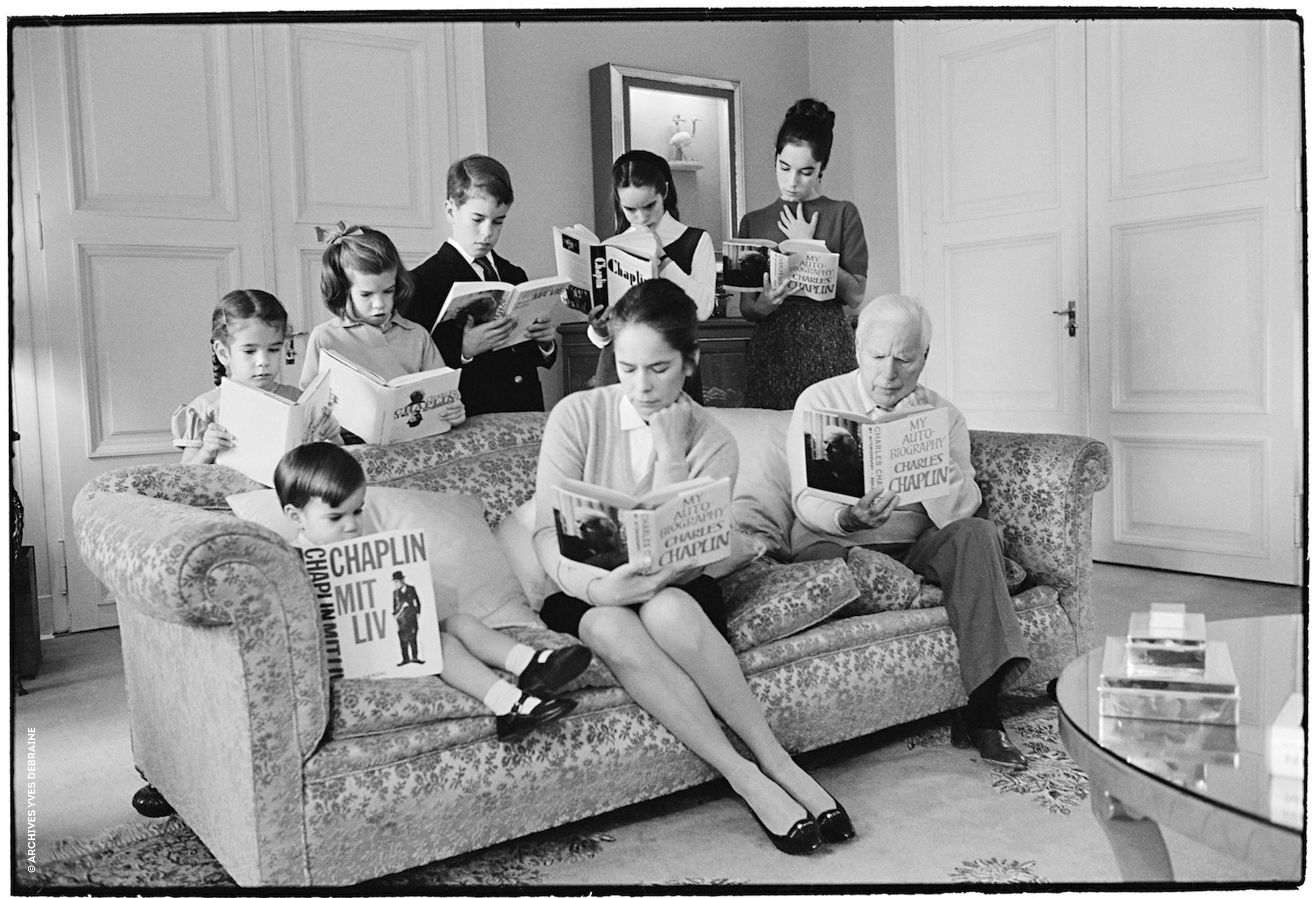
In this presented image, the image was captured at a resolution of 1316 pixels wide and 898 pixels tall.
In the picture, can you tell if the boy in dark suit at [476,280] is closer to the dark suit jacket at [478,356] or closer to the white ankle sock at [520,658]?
the dark suit jacket at [478,356]

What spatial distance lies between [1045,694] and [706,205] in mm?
2259

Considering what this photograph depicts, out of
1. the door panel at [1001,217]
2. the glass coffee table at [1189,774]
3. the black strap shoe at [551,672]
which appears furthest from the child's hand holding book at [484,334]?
the door panel at [1001,217]

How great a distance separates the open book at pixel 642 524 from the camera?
186 cm

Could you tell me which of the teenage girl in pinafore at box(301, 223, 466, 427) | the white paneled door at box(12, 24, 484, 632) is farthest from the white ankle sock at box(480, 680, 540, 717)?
the white paneled door at box(12, 24, 484, 632)

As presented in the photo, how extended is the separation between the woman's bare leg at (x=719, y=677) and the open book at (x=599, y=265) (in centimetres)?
81

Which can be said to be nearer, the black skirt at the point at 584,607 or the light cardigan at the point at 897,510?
the black skirt at the point at 584,607

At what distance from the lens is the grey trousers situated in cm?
229

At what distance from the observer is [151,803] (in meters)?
2.05

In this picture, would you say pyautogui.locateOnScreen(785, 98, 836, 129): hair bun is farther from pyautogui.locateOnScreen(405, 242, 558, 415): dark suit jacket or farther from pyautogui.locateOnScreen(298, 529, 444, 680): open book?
pyautogui.locateOnScreen(298, 529, 444, 680): open book

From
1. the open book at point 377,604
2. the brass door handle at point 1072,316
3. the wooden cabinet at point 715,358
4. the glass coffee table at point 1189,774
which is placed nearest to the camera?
the glass coffee table at point 1189,774

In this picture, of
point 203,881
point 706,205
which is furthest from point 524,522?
point 706,205

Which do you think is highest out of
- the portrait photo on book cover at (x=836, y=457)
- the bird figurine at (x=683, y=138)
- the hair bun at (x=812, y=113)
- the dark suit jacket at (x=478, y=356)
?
the bird figurine at (x=683, y=138)

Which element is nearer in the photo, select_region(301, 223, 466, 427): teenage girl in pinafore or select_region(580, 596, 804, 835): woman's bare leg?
select_region(580, 596, 804, 835): woman's bare leg

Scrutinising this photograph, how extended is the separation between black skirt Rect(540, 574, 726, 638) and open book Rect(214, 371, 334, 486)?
52 centimetres
